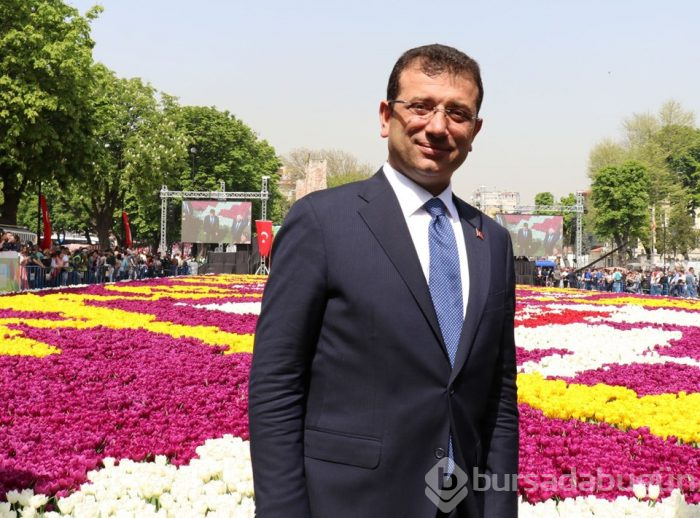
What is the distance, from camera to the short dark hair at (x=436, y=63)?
8.02 ft

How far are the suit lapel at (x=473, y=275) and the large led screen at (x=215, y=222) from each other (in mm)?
43073

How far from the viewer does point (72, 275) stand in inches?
1156

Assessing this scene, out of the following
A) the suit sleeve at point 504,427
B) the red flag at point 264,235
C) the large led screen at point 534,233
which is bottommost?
the suit sleeve at point 504,427

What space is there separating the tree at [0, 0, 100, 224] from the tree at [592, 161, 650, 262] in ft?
187

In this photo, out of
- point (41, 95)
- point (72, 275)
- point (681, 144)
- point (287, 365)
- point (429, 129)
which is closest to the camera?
point (287, 365)

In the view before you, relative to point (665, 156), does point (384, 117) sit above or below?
below

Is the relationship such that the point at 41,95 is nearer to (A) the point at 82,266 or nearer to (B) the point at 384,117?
(A) the point at 82,266

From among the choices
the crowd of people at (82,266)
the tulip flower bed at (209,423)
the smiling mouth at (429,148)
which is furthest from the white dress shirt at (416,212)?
the crowd of people at (82,266)

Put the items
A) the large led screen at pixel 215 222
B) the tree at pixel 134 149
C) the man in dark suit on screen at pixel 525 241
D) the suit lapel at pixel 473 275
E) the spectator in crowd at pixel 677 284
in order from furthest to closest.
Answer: the tree at pixel 134 149 → the man in dark suit on screen at pixel 525 241 → the large led screen at pixel 215 222 → the spectator in crowd at pixel 677 284 → the suit lapel at pixel 473 275

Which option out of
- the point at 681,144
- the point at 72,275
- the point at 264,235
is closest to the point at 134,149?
the point at 264,235

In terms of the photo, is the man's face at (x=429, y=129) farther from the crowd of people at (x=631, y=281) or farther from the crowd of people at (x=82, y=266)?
the crowd of people at (x=631, y=281)

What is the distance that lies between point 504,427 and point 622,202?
7950cm

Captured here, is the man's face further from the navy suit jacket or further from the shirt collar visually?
the navy suit jacket

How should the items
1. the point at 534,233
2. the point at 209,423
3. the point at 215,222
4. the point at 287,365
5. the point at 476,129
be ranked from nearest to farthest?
the point at 287,365 → the point at 476,129 → the point at 209,423 → the point at 215,222 → the point at 534,233
